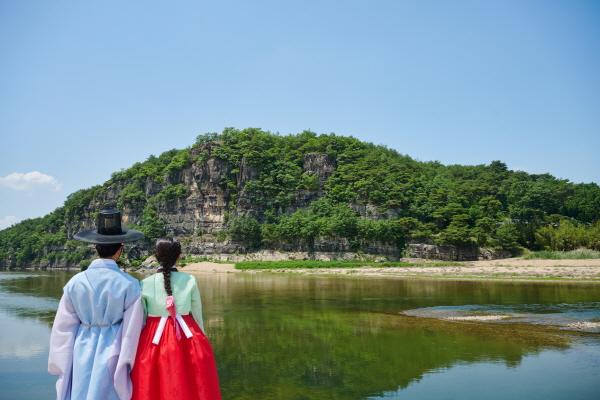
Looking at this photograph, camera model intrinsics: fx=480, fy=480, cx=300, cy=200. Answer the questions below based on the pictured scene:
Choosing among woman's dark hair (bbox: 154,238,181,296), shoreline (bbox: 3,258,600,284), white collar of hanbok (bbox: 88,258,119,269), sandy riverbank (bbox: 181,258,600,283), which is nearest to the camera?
white collar of hanbok (bbox: 88,258,119,269)

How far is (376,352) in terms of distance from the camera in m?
17.2

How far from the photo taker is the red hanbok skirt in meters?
5.12

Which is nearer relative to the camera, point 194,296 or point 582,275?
point 194,296

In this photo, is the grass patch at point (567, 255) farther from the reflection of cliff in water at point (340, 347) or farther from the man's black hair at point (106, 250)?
the man's black hair at point (106, 250)

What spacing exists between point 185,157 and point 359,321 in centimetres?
10391

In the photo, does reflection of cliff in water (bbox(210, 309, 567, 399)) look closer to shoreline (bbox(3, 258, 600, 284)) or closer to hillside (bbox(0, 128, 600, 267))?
shoreline (bbox(3, 258, 600, 284))

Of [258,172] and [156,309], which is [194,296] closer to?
[156,309]

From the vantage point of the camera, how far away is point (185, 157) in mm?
121688

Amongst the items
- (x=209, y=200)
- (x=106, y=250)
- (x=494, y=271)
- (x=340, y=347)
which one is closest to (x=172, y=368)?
(x=106, y=250)

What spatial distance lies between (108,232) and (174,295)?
1099 millimetres

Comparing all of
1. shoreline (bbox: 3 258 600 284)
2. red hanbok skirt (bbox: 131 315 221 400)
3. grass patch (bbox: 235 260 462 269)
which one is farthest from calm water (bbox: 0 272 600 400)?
grass patch (bbox: 235 260 462 269)

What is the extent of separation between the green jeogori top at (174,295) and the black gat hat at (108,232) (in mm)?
588

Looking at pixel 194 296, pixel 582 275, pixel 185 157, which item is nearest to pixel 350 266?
pixel 582 275

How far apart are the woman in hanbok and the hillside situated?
7950 cm
